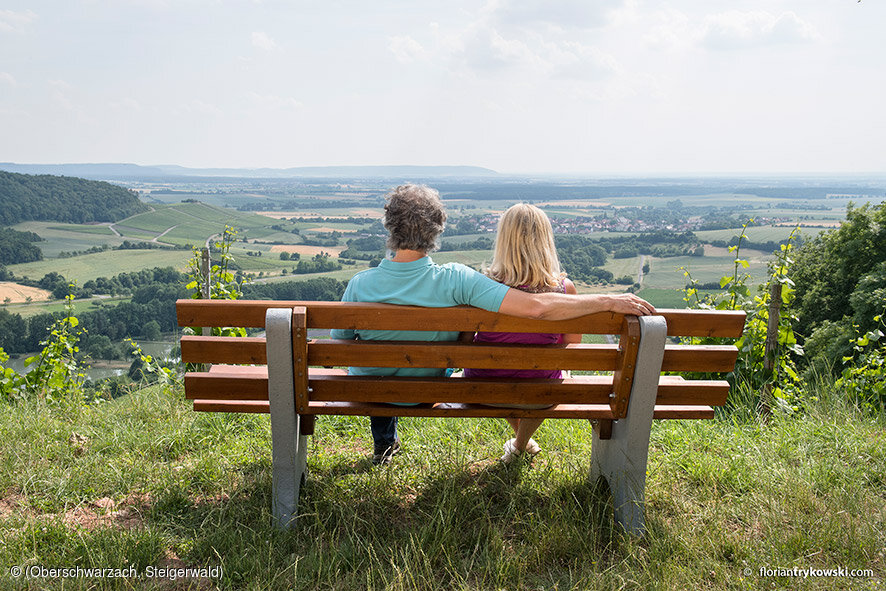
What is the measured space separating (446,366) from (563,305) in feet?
1.77

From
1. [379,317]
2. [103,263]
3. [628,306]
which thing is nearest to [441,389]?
[379,317]

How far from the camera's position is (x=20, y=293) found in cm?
4369

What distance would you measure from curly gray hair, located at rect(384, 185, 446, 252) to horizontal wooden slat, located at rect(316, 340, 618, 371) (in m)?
0.51

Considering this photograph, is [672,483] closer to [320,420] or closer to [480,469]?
[480,469]

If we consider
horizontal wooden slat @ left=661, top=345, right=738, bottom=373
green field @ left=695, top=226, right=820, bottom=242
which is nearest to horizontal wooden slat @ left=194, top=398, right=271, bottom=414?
horizontal wooden slat @ left=661, top=345, right=738, bottom=373

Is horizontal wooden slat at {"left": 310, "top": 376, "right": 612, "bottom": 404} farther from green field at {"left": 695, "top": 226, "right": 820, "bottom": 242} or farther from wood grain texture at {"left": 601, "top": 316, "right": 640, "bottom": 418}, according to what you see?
green field at {"left": 695, "top": 226, "right": 820, "bottom": 242}

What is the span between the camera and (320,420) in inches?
163

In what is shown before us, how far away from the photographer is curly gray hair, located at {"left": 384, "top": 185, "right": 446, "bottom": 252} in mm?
2893

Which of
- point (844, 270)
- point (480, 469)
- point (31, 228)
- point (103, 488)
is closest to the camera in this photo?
point (103, 488)

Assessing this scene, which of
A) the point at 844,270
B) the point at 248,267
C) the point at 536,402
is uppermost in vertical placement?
the point at 536,402

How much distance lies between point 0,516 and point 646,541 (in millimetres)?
2776

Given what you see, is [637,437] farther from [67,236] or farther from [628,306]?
[67,236]

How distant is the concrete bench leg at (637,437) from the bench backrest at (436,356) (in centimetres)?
5

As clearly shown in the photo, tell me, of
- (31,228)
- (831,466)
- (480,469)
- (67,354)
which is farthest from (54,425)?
(31,228)
